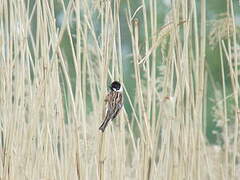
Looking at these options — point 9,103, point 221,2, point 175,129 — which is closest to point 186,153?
point 175,129

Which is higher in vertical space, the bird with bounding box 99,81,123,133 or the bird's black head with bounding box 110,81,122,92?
the bird's black head with bounding box 110,81,122,92

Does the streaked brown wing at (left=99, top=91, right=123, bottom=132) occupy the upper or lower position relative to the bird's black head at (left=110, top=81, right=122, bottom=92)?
lower

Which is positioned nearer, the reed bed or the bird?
the bird

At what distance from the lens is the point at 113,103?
5.52 ft

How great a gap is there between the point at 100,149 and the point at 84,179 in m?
0.20

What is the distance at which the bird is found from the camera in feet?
5.42

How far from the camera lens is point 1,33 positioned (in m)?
2.05

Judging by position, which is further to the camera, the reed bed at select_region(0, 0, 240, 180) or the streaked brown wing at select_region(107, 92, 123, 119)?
the reed bed at select_region(0, 0, 240, 180)

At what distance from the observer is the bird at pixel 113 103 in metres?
1.65

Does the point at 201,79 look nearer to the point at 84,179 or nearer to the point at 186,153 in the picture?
the point at 186,153

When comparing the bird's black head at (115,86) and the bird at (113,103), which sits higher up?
the bird's black head at (115,86)

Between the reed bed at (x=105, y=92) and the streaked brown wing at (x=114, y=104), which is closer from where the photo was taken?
the streaked brown wing at (x=114, y=104)

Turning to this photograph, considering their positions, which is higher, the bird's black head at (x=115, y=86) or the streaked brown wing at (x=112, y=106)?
the bird's black head at (x=115, y=86)

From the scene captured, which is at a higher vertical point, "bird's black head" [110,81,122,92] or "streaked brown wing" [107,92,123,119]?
"bird's black head" [110,81,122,92]
